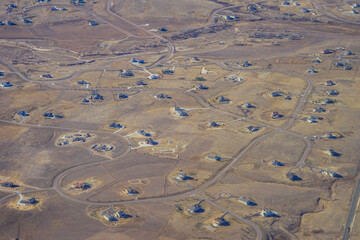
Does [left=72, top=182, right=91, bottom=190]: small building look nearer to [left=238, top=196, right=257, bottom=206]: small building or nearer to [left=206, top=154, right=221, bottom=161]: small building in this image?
[left=206, top=154, right=221, bottom=161]: small building

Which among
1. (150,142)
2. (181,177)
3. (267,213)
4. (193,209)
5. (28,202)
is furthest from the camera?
(150,142)

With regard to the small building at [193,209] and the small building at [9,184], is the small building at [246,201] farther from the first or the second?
the small building at [9,184]

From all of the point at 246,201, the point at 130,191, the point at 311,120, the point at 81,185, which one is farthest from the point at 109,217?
the point at 311,120

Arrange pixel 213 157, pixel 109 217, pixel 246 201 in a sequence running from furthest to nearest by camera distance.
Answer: pixel 213 157 → pixel 246 201 → pixel 109 217

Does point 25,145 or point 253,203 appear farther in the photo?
point 25,145

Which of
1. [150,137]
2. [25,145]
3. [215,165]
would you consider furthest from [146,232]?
[25,145]

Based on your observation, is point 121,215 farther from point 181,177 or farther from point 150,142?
point 150,142

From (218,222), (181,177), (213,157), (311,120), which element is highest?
(311,120)

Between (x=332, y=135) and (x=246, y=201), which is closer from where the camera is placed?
(x=246, y=201)

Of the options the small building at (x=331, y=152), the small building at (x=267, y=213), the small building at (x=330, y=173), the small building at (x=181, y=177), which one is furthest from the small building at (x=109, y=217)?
the small building at (x=331, y=152)

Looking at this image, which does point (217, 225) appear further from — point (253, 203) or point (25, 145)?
point (25, 145)

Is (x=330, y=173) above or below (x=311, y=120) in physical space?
below
